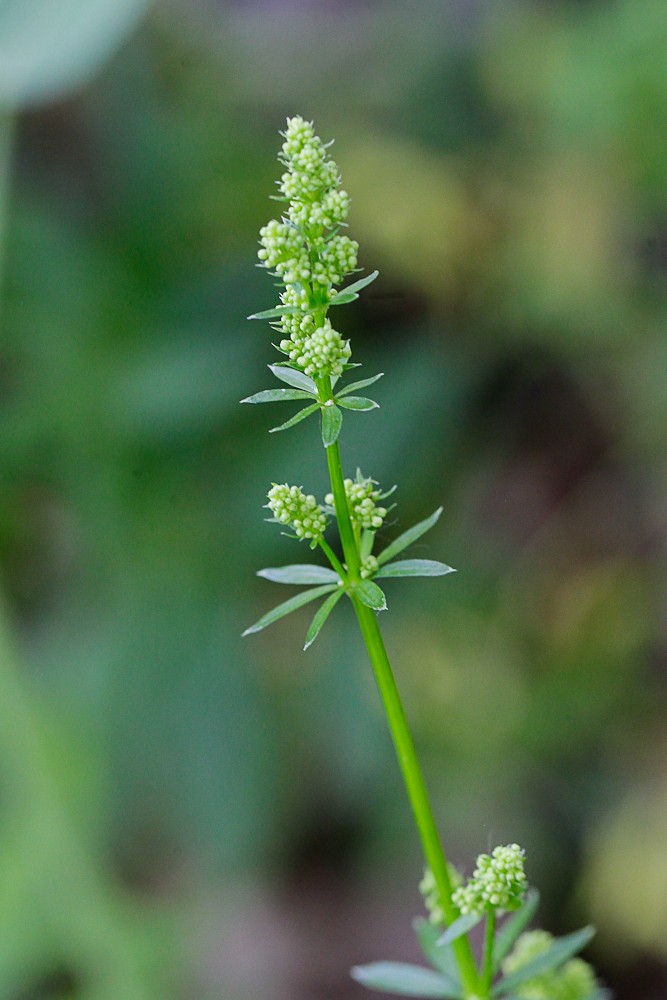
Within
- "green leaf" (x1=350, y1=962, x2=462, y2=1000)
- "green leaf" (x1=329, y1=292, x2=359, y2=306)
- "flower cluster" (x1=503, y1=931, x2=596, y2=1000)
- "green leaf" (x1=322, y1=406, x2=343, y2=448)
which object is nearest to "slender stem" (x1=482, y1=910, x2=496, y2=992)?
"green leaf" (x1=350, y1=962, x2=462, y2=1000)

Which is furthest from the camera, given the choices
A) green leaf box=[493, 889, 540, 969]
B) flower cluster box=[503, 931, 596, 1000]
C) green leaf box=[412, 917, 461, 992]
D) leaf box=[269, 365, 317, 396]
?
flower cluster box=[503, 931, 596, 1000]

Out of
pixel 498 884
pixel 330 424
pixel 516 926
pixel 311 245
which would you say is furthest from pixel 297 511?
pixel 516 926

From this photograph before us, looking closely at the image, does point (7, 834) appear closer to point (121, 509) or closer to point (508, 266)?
point (121, 509)

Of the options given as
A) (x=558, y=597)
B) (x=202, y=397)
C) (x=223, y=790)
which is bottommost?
(x=223, y=790)

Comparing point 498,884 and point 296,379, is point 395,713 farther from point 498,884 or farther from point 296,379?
point 296,379

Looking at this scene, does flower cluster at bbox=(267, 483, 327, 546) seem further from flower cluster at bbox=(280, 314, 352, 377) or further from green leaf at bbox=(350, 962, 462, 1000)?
green leaf at bbox=(350, 962, 462, 1000)

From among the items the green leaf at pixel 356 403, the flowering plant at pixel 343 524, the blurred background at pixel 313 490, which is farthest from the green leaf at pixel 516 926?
the blurred background at pixel 313 490

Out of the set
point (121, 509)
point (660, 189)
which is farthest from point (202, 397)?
point (660, 189)
